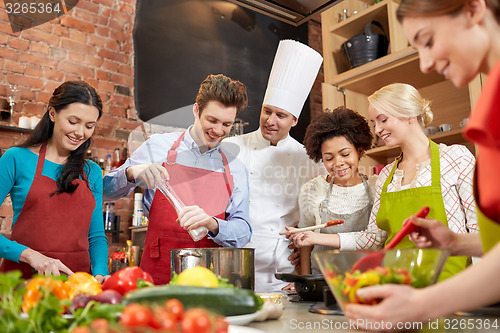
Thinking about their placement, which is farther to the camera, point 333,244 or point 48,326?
point 333,244

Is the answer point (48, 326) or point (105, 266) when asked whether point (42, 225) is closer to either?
point (105, 266)

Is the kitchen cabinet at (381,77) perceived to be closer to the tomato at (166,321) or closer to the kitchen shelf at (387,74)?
the kitchen shelf at (387,74)

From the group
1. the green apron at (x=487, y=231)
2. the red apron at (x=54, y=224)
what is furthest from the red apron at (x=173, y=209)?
the green apron at (x=487, y=231)

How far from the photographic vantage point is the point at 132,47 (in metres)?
3.64

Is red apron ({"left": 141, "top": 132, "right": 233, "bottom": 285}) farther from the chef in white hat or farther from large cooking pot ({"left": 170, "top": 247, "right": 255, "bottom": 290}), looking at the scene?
large cooking pot ({"left": 170, "top": 247, "right": 255, "bottom": 290})

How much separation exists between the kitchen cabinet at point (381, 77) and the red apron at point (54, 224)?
182 centimetres

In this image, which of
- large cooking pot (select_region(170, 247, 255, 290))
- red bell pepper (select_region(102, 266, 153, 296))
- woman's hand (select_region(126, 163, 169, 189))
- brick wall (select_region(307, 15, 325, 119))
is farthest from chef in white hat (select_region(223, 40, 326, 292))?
brick wall (select_region(307, 15, 325, 119))

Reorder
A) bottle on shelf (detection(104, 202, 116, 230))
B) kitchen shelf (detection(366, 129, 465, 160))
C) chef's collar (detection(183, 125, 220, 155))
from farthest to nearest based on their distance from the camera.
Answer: bottle on shelf (detection(104, 202, 116, 230)), kitchen shelf (detection(366, 129, 465, 160)), chef's collar (detection(183, 125, 220, 155))

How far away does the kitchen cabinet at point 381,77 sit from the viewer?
8.54 feet

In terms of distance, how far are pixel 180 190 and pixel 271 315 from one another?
108 cm

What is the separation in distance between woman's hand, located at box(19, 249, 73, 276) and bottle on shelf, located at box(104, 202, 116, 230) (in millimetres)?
1829

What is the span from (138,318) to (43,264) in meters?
1.12

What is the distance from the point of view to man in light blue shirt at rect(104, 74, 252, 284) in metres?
1.74

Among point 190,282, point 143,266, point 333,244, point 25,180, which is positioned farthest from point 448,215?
point 25,180
